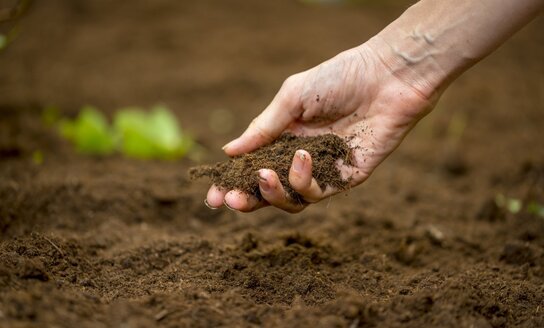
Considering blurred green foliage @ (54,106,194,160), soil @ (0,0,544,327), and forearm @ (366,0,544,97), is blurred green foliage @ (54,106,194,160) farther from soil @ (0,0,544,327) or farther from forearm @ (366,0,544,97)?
forearm @ (366,0,544,97)

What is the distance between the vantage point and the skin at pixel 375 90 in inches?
72.6

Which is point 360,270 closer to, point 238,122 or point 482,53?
point 482,53

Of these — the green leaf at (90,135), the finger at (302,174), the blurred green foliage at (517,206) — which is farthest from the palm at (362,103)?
the green leaf at (90,135)

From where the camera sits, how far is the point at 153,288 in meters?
1.69

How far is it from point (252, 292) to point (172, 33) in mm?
4387

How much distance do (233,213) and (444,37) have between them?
53.4 inches

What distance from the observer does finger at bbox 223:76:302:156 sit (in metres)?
1.94

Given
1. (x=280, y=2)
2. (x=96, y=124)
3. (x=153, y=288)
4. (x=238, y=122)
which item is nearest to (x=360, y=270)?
(x=153, y=288)

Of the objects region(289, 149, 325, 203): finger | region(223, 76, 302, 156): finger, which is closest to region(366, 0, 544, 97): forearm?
region(223, 76, 302, 156): finger

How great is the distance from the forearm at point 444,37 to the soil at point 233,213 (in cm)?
72

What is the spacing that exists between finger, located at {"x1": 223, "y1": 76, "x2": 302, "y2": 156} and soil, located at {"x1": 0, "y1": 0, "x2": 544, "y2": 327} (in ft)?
1.21

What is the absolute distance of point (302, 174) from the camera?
1689 mm

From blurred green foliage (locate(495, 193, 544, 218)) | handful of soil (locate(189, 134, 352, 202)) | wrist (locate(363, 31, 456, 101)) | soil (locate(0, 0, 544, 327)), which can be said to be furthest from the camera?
blurred green foliage (locate(495, 193, 544, 218))

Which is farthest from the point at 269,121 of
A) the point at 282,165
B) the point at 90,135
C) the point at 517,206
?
the point at 90,135
